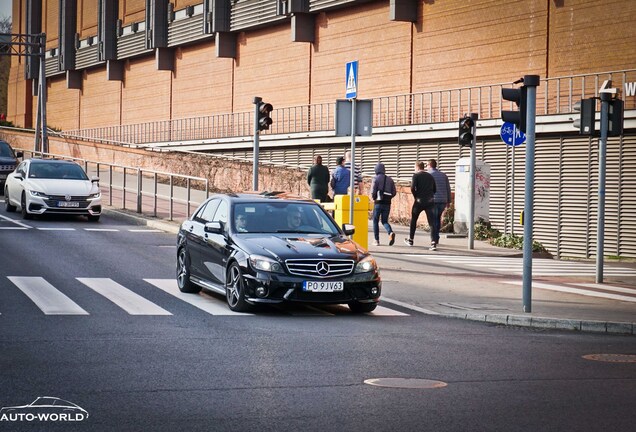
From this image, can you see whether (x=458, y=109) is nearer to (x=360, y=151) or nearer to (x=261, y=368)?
(x=360, y=151)

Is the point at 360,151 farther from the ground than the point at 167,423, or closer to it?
farther from the ground

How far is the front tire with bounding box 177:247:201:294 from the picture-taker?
15.4m

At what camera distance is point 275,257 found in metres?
13.1

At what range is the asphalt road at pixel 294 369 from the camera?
723cm

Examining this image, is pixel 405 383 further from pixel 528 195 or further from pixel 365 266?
pixel 528 195

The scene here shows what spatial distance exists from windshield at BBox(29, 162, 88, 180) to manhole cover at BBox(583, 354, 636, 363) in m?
21.2

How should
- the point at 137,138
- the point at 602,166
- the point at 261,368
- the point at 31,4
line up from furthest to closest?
the point at 31,4 < the point at 137,138 < the point at 602,166 < the point at 261,368

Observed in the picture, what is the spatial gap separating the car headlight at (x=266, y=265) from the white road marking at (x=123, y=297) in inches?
47.4

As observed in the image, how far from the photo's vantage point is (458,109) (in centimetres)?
3550

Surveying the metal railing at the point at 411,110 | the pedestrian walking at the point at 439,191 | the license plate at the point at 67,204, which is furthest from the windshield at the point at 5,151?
the pedestrian walking at the point at 439,191

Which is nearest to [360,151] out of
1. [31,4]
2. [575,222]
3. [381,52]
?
[381,52]

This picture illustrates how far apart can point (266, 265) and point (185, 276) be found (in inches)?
105

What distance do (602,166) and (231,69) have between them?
37.3 metres

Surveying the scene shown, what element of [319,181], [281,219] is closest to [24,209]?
[319,181]
